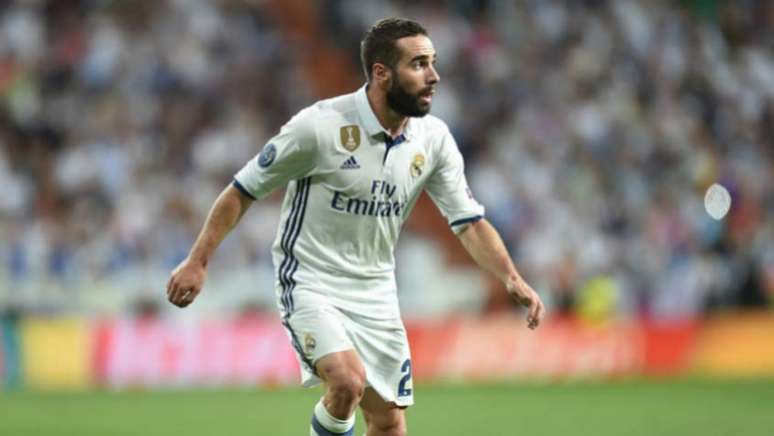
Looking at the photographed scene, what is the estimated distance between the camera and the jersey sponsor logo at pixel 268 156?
675 centimetres

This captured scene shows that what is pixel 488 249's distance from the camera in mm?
7168

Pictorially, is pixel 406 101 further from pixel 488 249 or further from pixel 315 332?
pixel 315 332

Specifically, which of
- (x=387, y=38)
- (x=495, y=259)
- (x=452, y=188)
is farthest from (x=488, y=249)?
(x=387, y=38)

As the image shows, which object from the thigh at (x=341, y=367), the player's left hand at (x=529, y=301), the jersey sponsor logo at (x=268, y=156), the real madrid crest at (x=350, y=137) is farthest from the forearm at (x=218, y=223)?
the player's left hand at (x=529, y=301)

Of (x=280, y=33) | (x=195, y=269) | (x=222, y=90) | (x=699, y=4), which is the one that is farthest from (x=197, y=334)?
(x=195, y=269)

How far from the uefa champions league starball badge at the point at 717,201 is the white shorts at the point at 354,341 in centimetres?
1113

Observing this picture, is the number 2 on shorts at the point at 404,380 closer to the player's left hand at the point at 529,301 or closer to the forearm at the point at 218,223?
the player's left hand at the point at 529,301

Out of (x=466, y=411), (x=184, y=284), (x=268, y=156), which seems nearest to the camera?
(x=184, y=284)

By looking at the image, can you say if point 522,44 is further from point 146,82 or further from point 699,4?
point 146,82

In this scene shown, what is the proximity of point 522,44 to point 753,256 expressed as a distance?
14.2 feet

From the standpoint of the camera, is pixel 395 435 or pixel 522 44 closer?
pixel 395 435

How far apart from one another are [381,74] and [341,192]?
1.90 feet

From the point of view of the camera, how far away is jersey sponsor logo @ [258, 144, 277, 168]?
6.75 metres

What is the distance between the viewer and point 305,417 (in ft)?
39.9
